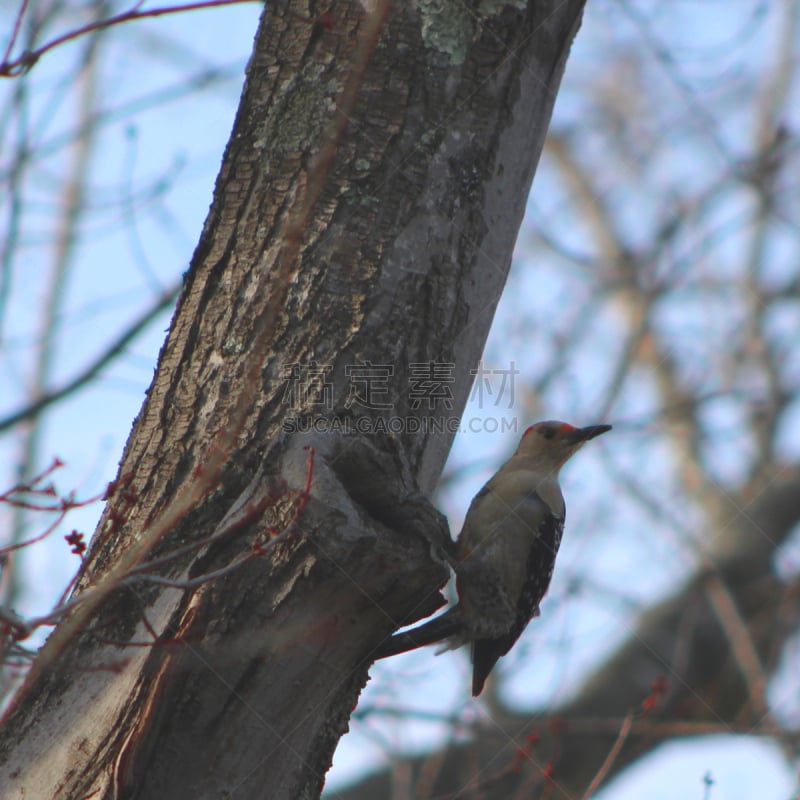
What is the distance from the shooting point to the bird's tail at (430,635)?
3.34 meters

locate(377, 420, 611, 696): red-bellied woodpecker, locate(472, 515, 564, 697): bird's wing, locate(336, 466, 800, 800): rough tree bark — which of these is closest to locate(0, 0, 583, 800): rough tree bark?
locate(377, 420, 611, 696): red-bellied woodpecker

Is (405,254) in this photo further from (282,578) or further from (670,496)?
(670,496)

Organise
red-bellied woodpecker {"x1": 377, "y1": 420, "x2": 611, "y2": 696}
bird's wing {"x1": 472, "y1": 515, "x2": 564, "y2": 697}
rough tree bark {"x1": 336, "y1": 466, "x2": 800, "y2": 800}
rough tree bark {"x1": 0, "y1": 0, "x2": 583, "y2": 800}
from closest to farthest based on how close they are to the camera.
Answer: rough tree bark {"x1": 0, "y1": 0, "x2": 583, "y2": 800} < red-bellied woodpecker {"x1": 377, "y1": 420, "x2": 611, "y2": 696} < bird's wing {"x1": 472, "y1": 515, "x2": 564, "y2": 697} < rough tree bark {"x1": 336, "y1": 466, "x2": 800, "y2": 800}

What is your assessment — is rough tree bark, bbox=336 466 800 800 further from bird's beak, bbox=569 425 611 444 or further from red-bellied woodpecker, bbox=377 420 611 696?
bird's beak, bbox=569 425 611 444

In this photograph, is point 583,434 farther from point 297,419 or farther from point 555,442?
point 297,419

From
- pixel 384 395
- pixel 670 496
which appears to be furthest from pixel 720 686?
pixel 384 395

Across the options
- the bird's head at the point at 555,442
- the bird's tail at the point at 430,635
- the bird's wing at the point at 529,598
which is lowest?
the bird's tail at the point at 430,635

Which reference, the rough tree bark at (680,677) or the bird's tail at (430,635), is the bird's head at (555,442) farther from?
the rough tree bark at (680,677)

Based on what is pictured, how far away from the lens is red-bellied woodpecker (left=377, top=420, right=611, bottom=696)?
470cm

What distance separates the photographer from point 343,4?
3318 millimetres

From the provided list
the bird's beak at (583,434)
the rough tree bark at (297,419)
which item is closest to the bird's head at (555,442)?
the bird's beak at (583,434)

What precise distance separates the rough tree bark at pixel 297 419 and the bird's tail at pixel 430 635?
0.28 metres

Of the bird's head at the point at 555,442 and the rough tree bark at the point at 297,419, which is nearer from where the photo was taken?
the rough tree bark at the point at 297,419

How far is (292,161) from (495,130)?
70 centimetres
